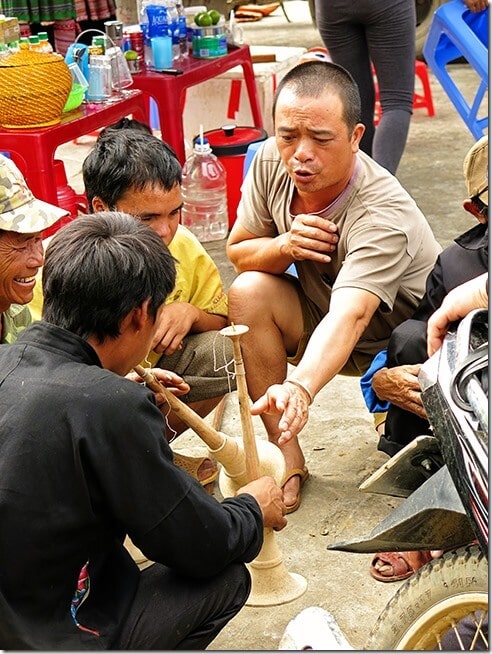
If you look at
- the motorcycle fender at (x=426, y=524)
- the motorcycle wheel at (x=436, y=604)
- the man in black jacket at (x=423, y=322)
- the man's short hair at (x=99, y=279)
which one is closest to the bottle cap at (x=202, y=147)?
the man in black jacket at (x=423, y=322)

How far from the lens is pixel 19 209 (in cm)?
264

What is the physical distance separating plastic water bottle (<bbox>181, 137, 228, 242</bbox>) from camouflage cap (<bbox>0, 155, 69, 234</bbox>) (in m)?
2.69

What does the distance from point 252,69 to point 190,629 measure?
4.38 metres

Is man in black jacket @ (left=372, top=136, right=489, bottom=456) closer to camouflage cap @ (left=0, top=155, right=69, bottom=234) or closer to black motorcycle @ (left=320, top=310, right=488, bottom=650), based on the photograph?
black motorcycle @ (left=320, top=310, right=488, bottom=650)

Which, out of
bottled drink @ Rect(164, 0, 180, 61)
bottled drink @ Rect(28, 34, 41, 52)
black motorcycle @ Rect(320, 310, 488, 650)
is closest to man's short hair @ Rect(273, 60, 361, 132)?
black motorcycle @ Rect(320, 310, 488, 650)

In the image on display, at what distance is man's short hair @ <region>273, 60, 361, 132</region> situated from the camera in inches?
115

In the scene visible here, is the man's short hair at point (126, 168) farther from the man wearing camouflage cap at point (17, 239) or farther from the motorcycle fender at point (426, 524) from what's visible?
the motorcycle fender at point (426, 524)

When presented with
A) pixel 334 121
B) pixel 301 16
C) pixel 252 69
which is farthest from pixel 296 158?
pixel 301 16

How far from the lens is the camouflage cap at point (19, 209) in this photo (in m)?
2.59

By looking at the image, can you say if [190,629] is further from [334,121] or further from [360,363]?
[334,121]

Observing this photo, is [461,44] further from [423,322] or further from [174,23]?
[423,322]

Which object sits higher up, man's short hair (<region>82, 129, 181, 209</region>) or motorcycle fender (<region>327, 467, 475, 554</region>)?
man's short hair (<region>82, 129, 181, 209</region>)

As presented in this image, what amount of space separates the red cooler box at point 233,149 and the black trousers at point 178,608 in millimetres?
3494

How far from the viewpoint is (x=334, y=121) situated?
290 centimetres
